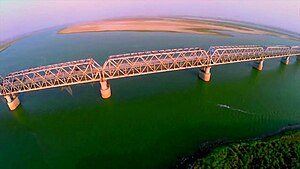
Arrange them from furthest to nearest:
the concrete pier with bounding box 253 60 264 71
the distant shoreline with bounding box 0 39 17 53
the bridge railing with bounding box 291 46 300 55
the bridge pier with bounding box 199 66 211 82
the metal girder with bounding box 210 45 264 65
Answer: the distant shoreline with bounding box 0 39 17 53 → the bridge railing with bounding box 291 46 300 55 → the concrete pier with bounding box 253 60 264 71 → the metal girder with bounding box 210 45 264 65 → the bridge pier with bounding box 199 66 211 82

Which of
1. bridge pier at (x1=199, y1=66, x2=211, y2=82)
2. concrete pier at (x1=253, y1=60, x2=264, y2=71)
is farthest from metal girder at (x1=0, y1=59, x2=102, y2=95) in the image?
concrete pier at (x1=253, y1=60, x2=264, y2=71)

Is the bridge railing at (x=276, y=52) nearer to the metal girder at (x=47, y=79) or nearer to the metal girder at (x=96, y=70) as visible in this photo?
the metal girder at (x=96, y=70)

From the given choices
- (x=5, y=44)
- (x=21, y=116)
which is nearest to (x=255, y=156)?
(x=21, y=116)

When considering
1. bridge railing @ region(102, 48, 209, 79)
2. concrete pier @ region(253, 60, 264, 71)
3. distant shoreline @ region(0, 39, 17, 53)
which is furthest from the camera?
distant shoreline @ region(0, 39, 17, 53)

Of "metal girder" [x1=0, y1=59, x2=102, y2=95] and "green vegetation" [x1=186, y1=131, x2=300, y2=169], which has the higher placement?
"metal girder" [x1=0, y1=59, x2=102, y2=95]

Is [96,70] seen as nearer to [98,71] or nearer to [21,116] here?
[98,71]

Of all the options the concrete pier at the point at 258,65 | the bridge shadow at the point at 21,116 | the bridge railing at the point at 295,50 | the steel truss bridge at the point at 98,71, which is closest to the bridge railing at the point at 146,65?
the steel truss bridge at the point at 98,71

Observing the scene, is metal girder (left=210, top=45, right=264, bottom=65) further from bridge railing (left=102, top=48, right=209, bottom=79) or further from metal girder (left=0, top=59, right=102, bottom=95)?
metal girder (left=0, top=59, right=102, bottom=95)
